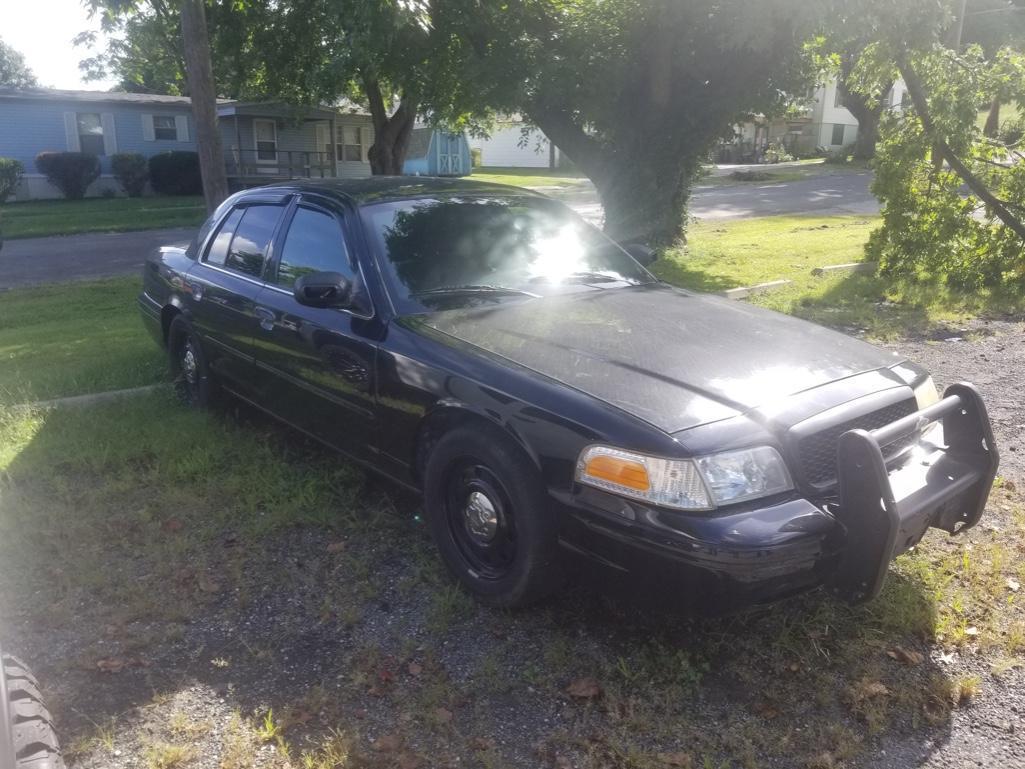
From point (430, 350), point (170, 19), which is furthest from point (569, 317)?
point (170, 19)

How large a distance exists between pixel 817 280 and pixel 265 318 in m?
7.95

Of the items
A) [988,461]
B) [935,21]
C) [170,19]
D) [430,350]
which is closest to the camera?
[988,461]

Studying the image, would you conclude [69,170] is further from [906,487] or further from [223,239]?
[906,487]

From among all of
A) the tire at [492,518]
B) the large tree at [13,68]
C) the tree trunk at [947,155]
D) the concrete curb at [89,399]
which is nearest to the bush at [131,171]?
the tree trunk at [947,155]

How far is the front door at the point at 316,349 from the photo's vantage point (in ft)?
13.9

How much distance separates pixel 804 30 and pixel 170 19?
10665mm

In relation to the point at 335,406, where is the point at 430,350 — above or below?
above

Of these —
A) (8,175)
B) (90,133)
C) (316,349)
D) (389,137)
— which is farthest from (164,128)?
(316,349)

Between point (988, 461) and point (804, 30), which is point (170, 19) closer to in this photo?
point (804, 30)

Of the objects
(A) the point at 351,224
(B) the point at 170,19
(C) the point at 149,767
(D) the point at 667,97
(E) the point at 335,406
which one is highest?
(B) the point at 170,19

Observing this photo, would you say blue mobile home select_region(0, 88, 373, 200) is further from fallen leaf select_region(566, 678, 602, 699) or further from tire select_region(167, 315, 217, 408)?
fallen leaf select_region(566, 678, 602, 699)

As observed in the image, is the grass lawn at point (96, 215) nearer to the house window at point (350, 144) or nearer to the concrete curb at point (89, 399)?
the house window at point (350, 144)

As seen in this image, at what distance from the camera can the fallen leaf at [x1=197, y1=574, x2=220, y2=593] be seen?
3902mm

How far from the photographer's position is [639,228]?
13.6 metres
